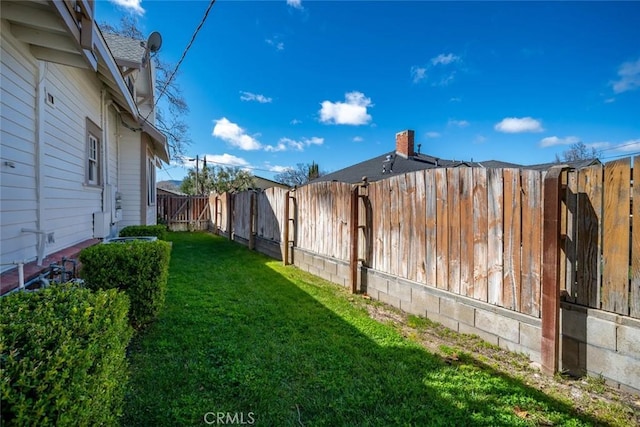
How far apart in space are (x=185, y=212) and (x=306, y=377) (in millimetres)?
15819

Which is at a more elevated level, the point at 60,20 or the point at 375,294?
the point at 60,20

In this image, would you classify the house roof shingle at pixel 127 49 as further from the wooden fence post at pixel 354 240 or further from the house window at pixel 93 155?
the wooden fence post at pixel 354 240

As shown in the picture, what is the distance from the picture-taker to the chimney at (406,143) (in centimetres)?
1586

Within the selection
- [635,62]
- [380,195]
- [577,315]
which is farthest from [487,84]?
[577,315]

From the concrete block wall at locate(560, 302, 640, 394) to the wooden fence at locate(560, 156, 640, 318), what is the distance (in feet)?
0.27

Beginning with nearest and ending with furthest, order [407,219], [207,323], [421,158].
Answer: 1. [207,323]
2. [407,219]
3. [421,158]

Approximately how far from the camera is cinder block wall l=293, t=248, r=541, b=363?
288cm

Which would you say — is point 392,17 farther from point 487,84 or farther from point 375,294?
point 375,294

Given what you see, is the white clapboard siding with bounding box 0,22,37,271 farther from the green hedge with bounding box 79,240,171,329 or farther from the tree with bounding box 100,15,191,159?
the tree with bounding box 100,15,191,159

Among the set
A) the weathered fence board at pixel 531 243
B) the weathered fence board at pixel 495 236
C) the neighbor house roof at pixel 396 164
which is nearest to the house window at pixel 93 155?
the weathered fence board at pixel 495 236

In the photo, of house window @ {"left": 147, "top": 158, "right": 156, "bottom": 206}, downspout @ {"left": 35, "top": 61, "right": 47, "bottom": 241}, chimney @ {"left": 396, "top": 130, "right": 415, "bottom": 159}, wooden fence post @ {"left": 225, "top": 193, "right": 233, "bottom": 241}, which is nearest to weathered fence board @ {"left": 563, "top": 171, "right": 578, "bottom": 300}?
downspout @ {"left": 35, "top": 61, "right": 47, "bottom": 241}

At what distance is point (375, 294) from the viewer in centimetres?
479

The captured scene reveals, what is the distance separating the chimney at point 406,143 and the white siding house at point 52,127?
12760 mm

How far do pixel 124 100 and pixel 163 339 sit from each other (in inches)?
225
